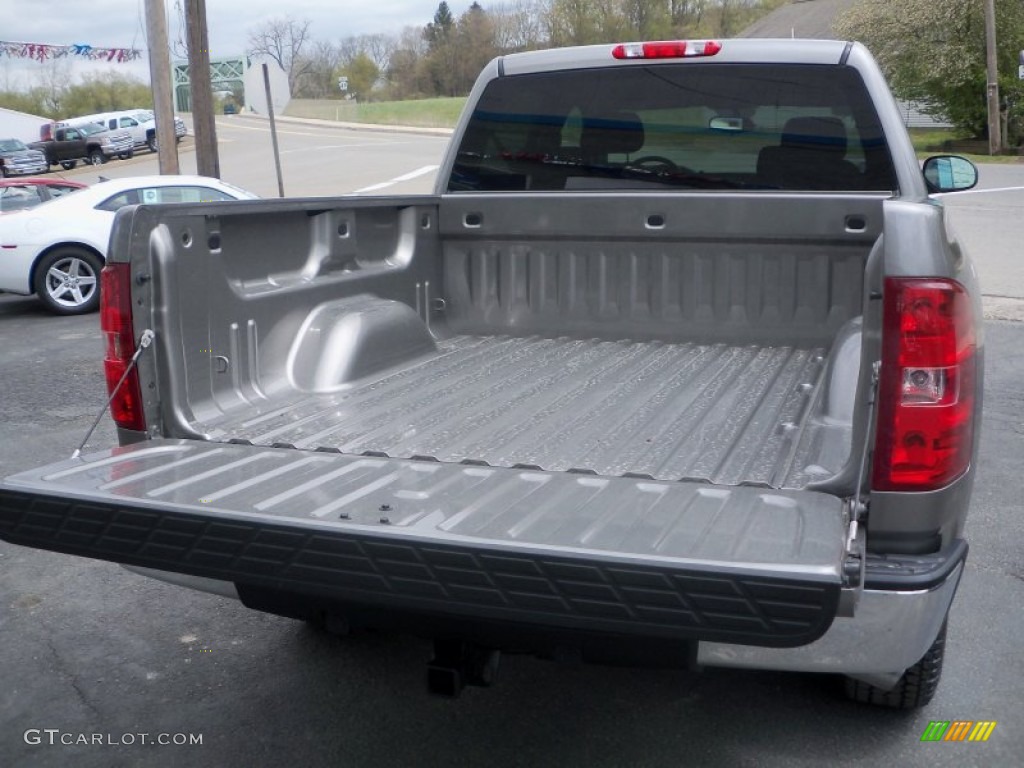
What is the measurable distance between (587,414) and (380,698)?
114 cm

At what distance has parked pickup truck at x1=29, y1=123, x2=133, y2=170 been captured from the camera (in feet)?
137

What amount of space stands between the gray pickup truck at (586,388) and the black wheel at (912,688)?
0.01 m

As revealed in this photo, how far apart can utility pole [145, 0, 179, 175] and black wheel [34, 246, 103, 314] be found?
4228 mm

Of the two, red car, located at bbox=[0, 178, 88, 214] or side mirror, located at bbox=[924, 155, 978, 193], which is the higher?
red car, located at bbox=[0, 178, 88, 214]

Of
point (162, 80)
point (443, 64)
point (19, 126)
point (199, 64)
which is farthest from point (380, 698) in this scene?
point (443, 64)

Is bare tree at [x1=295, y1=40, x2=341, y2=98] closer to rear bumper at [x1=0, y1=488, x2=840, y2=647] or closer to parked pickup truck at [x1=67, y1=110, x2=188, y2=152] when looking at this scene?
parked pickup truck at [x1=67, y1=110, x2=188, y2=152]

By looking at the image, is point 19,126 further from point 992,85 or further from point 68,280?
point 68,280

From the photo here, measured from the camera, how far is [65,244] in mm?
11469

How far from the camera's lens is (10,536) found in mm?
2594

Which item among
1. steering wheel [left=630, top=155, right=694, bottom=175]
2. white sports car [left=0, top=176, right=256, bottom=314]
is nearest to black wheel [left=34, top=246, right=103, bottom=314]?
white sports car [left=0, top=176, right=256, bottom=314]

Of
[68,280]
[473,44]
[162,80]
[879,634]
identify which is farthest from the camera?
[473,44]

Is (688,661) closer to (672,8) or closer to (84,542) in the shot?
(84,542)

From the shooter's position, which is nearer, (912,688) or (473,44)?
(912,688)

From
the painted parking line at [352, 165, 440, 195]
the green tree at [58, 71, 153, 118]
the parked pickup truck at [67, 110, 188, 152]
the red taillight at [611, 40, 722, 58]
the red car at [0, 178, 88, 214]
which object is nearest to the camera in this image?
the red taillight at [611, 40, 722, 58]
